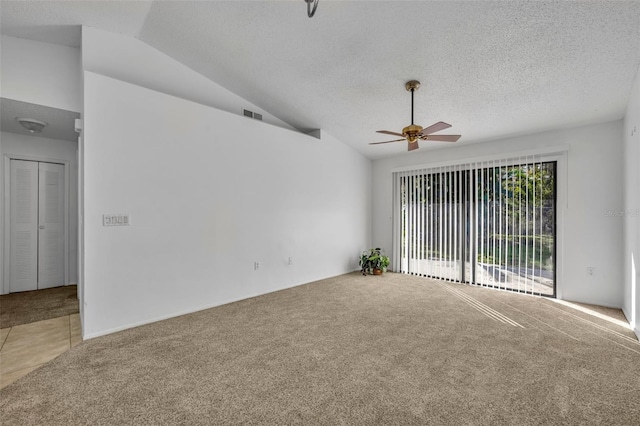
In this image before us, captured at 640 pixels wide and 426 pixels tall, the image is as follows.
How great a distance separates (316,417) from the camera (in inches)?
72.4

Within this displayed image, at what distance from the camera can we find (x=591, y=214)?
4.25m

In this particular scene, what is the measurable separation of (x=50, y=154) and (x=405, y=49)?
575cm

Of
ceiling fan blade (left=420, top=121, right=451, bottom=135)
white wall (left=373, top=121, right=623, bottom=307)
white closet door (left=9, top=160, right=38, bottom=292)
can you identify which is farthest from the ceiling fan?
white closet door (left=9, top=160, right=38, bottom=292)

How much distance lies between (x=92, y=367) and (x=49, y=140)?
4.38 meters

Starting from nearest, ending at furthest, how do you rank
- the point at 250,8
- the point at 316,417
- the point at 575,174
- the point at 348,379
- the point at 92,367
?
the point at 316,417
the point at 348,379
the point at 92,367
the point at 250,8
the point at 575,174

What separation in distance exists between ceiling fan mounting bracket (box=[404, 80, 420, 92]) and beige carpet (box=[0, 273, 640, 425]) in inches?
114

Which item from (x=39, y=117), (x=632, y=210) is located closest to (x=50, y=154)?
(x=39, y=117)

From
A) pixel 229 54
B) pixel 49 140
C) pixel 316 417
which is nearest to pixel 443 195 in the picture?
pixel 229 54

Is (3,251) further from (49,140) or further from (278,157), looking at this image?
(278,157)

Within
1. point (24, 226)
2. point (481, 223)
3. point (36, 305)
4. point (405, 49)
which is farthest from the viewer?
point (481, 223)

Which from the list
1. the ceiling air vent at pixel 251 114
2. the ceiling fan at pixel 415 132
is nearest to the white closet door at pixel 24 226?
the ceiling air vent at pixel 251 114

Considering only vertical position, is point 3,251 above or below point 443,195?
below

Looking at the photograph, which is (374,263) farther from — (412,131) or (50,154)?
(50,154)

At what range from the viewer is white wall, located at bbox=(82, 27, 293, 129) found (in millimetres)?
3486
